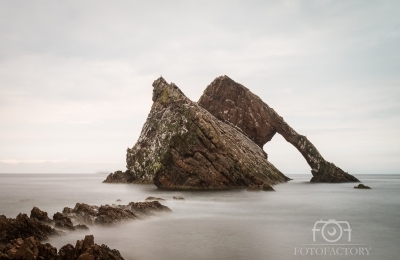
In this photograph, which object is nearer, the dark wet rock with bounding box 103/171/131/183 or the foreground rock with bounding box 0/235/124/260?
the foreground rock with bounding box 0/235/124/260

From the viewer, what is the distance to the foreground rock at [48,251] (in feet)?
30.9

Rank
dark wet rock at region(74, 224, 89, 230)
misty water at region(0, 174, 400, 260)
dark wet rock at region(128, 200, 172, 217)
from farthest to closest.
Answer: dark wet rock at region(128, 200, 172, 217)
dark wet rock at region(74, 224, 89, 230)
misty water at region(0, 174, 400, 260)

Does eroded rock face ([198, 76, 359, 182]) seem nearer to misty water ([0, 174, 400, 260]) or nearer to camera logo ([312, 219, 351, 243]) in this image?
misty water ([0, 174, 400, 260])

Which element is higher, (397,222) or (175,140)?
(175,140)

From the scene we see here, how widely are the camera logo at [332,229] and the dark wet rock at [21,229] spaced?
1278cm

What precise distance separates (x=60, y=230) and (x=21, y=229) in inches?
89.2

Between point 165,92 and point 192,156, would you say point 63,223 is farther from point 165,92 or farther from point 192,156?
point 165,92

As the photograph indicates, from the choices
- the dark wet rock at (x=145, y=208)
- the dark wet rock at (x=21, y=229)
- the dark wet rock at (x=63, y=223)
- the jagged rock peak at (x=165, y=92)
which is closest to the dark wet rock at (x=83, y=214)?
the dark wet rock at (x=63, y=223)

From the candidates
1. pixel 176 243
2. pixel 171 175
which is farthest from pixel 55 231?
pixel 171 175

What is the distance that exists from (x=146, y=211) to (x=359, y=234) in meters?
13.0

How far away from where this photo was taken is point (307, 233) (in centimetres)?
1767

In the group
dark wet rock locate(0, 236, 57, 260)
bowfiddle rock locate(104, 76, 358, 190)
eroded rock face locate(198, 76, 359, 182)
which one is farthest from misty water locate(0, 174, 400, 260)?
eroded rock face locate(198, 76, 359, 182)

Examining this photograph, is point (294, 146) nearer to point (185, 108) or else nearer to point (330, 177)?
point (330, 177)

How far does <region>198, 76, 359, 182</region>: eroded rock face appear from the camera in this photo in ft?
252
